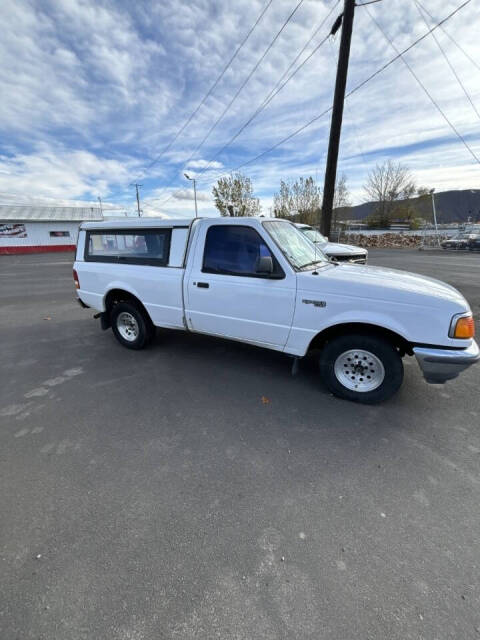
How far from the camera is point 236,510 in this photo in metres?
2.02

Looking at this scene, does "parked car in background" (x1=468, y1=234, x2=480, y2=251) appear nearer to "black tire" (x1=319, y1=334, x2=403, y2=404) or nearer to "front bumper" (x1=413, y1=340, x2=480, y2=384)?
"front bumper" (x1=413, y1=340, x2=480, y2=384)

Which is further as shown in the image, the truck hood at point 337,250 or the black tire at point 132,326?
the truck hood at point 337,250

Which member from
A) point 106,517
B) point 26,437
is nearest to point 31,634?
point 106,517

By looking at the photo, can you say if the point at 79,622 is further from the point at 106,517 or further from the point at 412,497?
the point at 412,497

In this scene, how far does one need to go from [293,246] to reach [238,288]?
0.89 m

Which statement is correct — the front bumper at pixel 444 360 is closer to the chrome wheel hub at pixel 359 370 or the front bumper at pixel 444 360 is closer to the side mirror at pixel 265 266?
the chrome wheel hub at pixel 359 370

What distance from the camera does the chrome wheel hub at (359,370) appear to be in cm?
313

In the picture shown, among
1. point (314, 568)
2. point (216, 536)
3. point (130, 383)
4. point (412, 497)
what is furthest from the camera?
point (130, 383)

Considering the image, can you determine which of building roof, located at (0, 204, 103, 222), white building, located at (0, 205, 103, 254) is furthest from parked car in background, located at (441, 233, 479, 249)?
building roof, located at (0, 204, 103, 222)

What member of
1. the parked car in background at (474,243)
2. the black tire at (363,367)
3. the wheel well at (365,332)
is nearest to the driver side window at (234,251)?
the wheel well at (365,332)

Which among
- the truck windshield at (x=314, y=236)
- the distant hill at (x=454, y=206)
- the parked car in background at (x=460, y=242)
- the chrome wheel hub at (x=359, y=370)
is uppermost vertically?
the distant hill at (x=454, y=206)

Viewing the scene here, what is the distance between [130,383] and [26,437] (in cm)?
121

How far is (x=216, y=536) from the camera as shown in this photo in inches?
73.0

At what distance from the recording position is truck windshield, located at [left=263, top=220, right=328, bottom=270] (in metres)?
3.38
